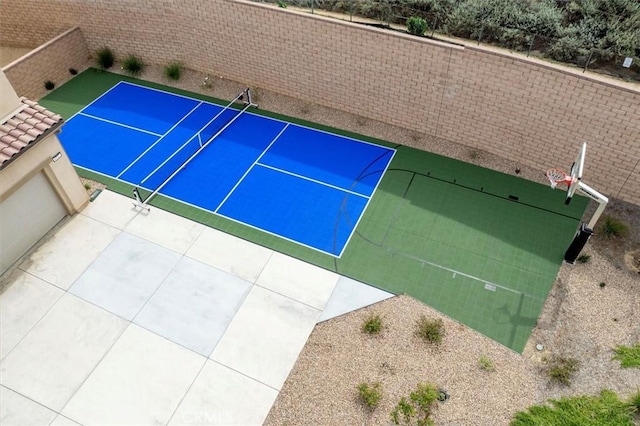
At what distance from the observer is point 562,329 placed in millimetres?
12039

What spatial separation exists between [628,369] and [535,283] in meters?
2.93

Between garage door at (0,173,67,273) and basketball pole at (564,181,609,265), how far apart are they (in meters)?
14.9

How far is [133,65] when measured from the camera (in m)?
20.8

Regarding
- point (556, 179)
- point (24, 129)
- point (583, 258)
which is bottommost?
point (583, 258)

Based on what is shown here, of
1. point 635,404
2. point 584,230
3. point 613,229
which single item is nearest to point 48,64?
point 584,230

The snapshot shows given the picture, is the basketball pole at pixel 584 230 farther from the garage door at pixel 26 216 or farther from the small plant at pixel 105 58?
the small plant at pixel 105 58

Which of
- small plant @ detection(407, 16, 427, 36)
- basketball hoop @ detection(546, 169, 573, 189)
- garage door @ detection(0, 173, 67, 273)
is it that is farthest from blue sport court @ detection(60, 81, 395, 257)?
basketball hoop @ detection(546, 169, 573, 189)

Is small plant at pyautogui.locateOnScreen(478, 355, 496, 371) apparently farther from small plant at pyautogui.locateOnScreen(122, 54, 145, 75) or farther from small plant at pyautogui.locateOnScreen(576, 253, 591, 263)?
small plant at pyautogui.locateOnScreen(122, 54, 145, 75)

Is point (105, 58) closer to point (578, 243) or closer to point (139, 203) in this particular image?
point (139, 203)

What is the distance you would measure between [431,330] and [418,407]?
6.54ft

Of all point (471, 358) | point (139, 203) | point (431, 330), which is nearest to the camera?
point (471, 358)

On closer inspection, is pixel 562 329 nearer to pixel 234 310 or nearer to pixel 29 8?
pixel 234 310

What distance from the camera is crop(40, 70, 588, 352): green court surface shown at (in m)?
12.8

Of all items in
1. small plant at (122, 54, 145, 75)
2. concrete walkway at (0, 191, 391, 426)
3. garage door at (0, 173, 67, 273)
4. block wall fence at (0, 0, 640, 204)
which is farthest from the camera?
small plant at (122, 54, 145, 75)
